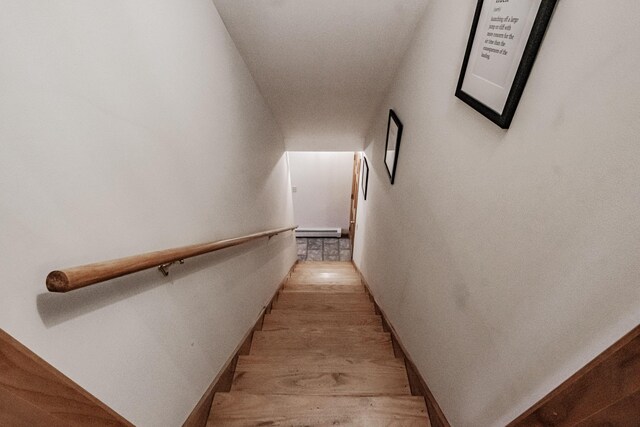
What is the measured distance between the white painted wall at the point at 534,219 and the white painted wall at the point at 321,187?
512cm

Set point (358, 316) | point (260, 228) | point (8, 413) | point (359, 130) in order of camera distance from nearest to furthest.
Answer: point (8, 413) → point (358, 316) → point (260, 228) → point (359, 130)

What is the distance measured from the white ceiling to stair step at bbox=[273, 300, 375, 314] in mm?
2080

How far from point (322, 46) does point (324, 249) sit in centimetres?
548

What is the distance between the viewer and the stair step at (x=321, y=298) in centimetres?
274

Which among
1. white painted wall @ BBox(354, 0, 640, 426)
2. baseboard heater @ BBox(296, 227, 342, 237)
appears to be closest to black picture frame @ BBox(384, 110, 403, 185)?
white painted wall @ BBox(354, 0, 640, 426)

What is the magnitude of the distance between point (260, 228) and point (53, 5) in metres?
2.01

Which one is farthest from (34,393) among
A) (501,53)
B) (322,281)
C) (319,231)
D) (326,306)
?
(319,231)

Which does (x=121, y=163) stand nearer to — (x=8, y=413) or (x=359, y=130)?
(x=8, y=413)

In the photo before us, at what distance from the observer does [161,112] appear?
0.94m

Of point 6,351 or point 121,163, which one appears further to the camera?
point 121,163

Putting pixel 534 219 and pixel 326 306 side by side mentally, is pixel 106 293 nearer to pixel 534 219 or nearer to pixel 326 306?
pixel 534 219

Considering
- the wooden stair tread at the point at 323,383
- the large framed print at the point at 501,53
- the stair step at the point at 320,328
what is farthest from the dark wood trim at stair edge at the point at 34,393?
the stair step at the point at 320,328

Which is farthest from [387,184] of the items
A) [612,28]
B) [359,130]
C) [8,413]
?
[8,413]

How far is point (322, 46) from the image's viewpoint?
1.84m
